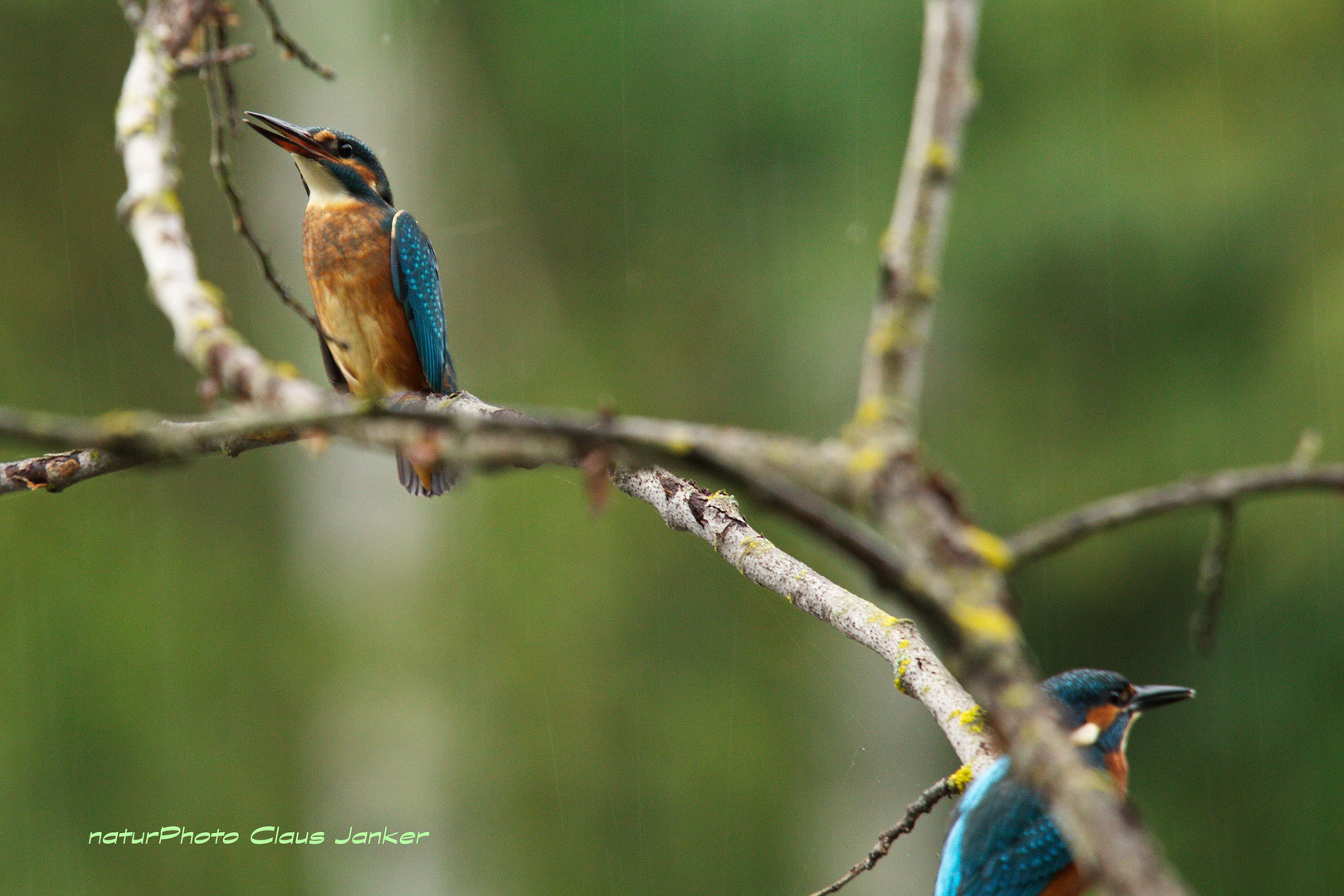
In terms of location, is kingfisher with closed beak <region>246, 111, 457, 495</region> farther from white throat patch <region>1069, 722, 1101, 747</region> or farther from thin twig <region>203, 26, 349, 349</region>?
white throat patch <region>1069, 722, 1101, 747</region>

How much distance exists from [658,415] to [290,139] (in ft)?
17.6

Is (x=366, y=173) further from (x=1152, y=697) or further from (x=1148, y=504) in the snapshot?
(x=1148, y=504)

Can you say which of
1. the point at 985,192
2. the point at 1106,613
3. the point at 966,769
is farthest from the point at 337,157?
the point at 1106,613

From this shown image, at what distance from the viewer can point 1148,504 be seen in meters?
0.91

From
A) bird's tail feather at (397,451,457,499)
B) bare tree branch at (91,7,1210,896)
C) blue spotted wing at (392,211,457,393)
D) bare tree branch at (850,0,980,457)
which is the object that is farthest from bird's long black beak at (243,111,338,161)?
bare tree branch at (850,0,980,457)

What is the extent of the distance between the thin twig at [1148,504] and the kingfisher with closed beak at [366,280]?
2.75m

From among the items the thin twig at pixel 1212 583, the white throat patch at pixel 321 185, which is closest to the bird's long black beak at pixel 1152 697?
the thin twig at pixel 1212 583

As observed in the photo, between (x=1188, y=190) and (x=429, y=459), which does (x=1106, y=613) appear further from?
(x=429, y=459)

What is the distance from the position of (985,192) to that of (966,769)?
209 inches

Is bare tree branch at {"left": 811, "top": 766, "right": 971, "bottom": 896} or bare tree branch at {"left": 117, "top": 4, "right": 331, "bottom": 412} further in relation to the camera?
bare tree branch at {"left": 811, "top": 766, "right": 971, "bottom": 896}

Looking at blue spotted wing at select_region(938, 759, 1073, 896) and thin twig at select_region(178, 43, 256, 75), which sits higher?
thin twig at select_region(178, 43, 256, 75)

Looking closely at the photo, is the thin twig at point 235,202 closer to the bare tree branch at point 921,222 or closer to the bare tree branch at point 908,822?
the bare tree branch at point 921,222

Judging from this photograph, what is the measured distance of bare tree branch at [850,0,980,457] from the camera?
0.99m

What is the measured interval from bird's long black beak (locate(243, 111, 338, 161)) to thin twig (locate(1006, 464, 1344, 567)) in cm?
271
